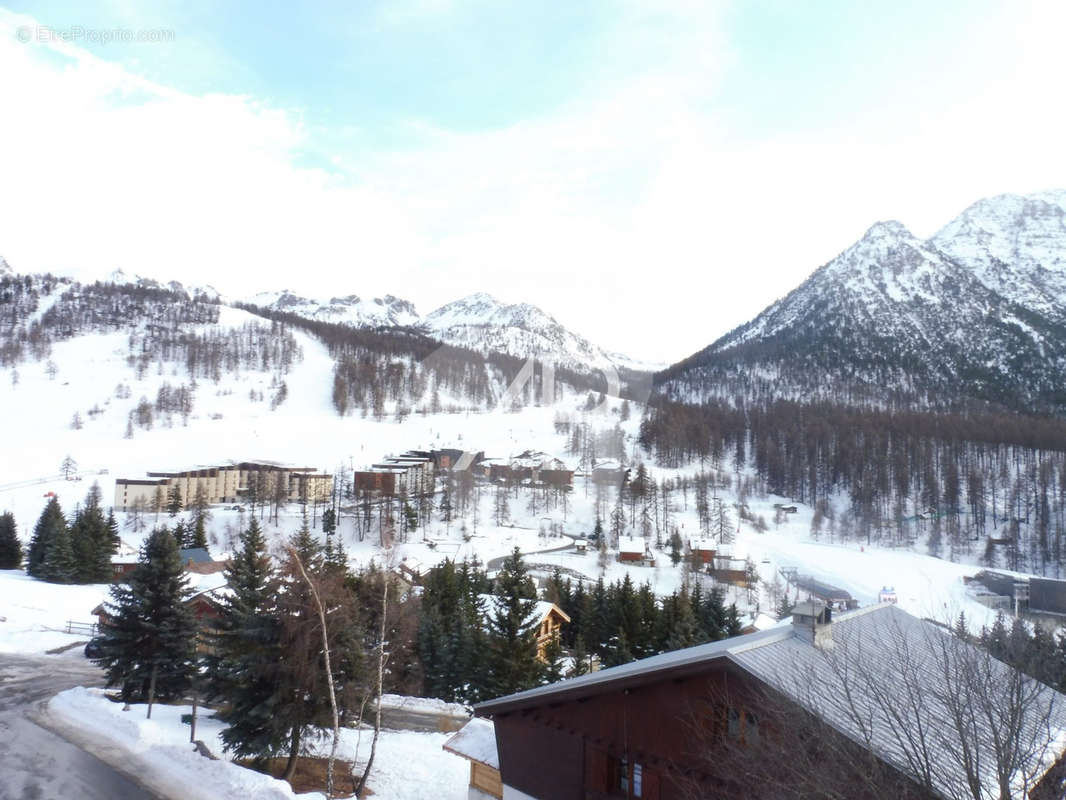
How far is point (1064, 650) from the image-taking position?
1889cm

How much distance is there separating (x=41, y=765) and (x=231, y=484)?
212 ft

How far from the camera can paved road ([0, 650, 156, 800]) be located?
970 cm

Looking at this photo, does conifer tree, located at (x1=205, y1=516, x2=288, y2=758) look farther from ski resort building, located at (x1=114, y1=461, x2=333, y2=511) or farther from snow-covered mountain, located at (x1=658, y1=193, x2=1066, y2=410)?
snow-covered mountain, located at (x1=658, y1=193, x2=1066, y2=410)

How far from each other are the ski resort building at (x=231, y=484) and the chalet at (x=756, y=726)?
190 ft

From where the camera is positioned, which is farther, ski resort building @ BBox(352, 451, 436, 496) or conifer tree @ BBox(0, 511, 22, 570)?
ski resort building @ BBox(352, 451, 436, 496)

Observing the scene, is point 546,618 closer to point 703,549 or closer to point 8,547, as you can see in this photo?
point 703,549

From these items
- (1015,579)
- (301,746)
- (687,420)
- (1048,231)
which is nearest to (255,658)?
(301,746)

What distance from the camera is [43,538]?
127ft

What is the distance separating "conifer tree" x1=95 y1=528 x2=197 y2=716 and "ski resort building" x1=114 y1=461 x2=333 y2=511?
46.1 m

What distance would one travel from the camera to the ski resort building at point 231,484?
62.1m

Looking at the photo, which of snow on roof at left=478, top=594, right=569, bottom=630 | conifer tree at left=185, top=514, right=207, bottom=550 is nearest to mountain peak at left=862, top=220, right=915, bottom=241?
snow on roof at left=478, top=594, right=569, bottom=630

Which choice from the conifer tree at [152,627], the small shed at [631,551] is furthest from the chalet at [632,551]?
the conifer tree at [152,627]

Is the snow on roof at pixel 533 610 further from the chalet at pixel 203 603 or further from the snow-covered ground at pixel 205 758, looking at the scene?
the chalet at pixel 203 603

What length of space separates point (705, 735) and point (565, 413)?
349 feet
